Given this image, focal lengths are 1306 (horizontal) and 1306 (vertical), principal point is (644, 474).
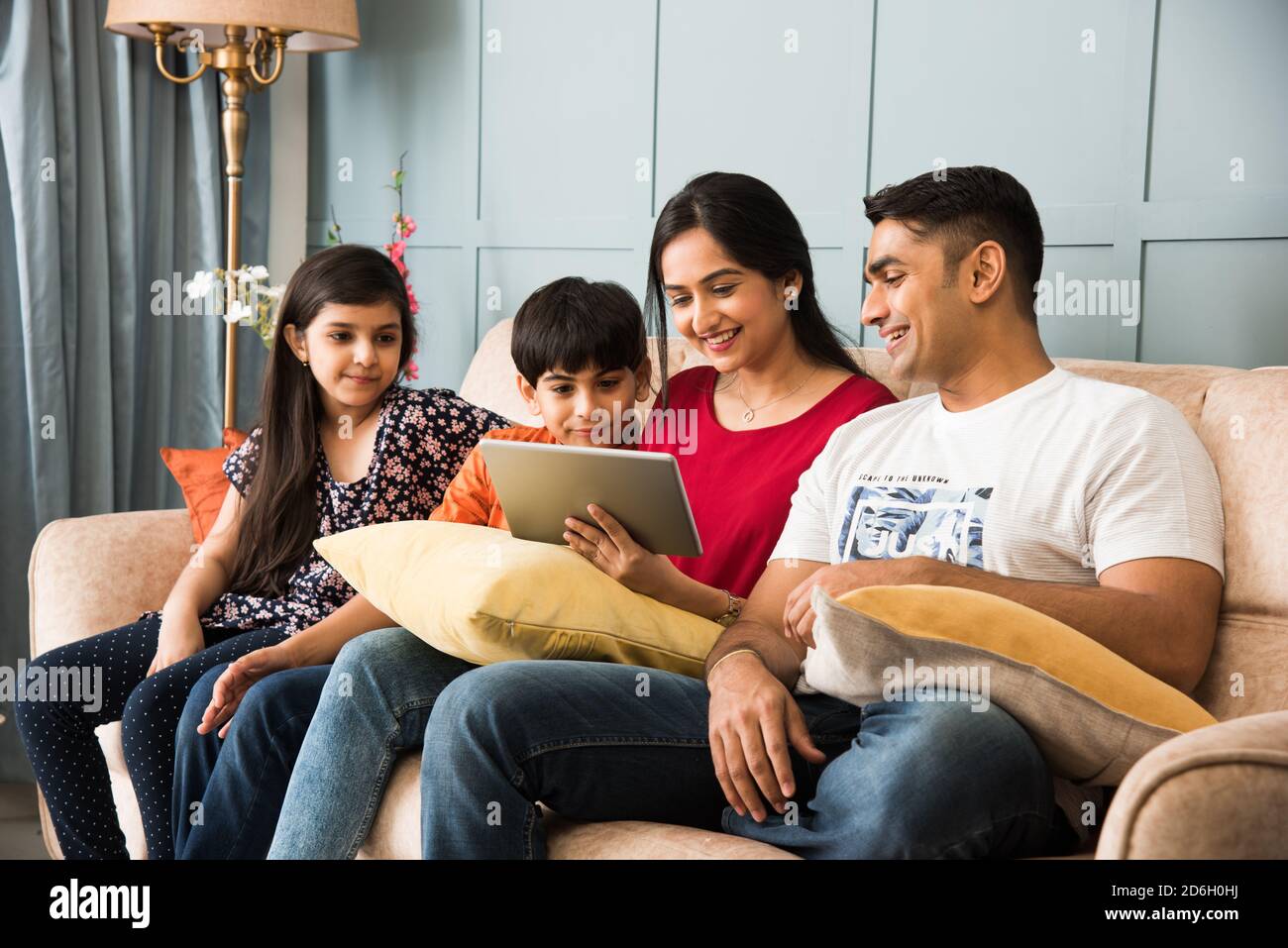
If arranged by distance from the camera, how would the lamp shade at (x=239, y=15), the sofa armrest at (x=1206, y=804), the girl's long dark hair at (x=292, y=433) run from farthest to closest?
1. the lamp shade at (x=239, y=15)
2. the girl's long dark hair at (x=292, y=433)
3. the sofa armrest at (x=1206, y=804)

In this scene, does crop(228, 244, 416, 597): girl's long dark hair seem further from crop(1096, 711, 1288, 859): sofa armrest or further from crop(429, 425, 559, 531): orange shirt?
crop(1096, 711, 1288, 859): sofa armrest

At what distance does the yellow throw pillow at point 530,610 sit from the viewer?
144 cm

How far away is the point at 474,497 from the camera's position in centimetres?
186

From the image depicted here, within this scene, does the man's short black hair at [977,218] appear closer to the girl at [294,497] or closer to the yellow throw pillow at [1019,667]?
the yellow throw pillow at [1019,667]

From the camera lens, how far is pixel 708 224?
5.91 ft

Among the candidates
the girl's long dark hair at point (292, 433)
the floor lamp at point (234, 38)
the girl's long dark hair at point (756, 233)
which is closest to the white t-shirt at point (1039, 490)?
the girl's long dark hair at point (756, 233)

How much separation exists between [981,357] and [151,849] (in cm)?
131

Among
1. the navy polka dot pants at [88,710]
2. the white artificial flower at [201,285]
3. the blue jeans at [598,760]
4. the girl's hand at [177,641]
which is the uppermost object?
the white artificial flower at [201,285]

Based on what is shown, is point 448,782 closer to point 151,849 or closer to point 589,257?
point 151,849

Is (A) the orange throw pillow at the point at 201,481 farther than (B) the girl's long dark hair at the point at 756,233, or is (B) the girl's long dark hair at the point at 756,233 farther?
(A) the orange throw pillow at the point at 201,481

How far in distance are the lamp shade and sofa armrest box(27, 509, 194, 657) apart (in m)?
1.15

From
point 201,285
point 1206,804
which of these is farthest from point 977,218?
point 201,285

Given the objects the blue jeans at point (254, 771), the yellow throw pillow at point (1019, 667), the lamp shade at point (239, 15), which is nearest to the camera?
the yellow throw pillow at point (1019, 667)
